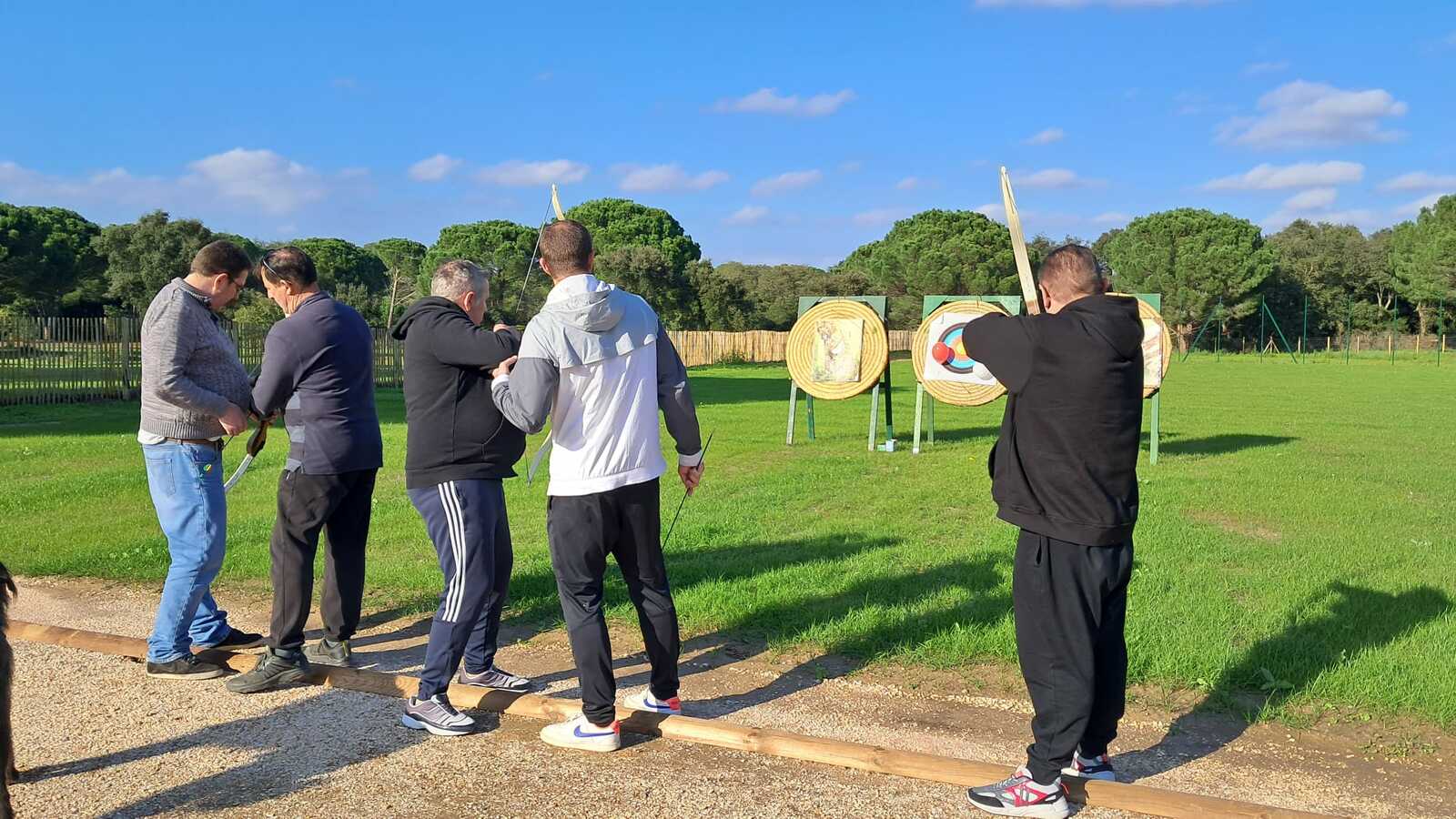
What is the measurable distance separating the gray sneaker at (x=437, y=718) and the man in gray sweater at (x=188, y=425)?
130cm

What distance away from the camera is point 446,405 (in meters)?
4.32

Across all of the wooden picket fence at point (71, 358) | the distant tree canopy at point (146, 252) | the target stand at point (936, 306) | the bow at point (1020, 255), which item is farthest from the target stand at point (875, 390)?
the distant tree canopy at point (146, 252)

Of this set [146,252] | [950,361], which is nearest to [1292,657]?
[950,361]

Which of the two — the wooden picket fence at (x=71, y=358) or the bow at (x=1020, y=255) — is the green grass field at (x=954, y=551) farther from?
the wooden picket fence at (x=71, y=358)

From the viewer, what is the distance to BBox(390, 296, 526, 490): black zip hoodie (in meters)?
4.29

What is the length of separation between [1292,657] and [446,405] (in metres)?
4.32

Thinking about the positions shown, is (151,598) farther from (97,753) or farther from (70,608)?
(97,753)

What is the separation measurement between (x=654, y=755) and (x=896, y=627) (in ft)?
6.94

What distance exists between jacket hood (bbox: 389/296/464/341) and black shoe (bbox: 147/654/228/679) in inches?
77.5

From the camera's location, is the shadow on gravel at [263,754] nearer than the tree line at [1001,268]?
Yes

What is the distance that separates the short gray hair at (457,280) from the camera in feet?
14.5

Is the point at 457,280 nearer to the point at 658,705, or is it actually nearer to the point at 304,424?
the point at 304,424

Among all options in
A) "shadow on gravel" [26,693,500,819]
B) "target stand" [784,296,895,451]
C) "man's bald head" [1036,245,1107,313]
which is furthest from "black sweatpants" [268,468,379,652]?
"target stand" [784,296,895,451]

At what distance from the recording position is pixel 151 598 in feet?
21.4
